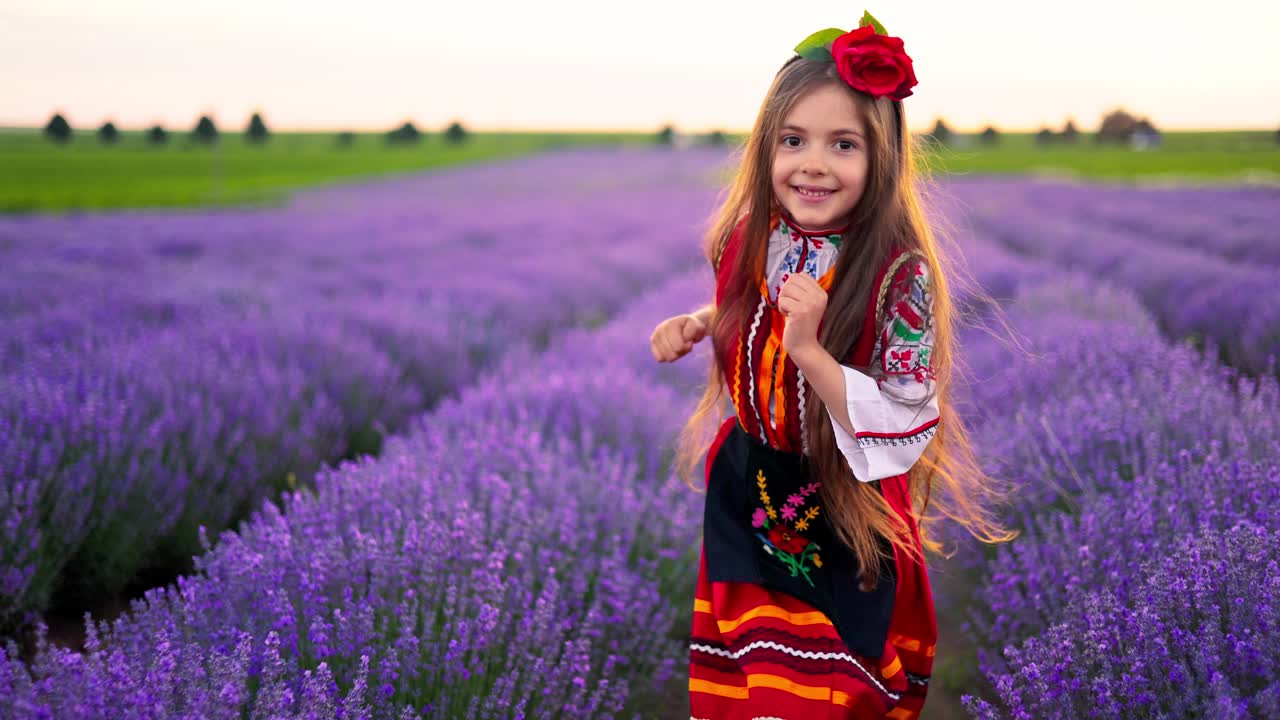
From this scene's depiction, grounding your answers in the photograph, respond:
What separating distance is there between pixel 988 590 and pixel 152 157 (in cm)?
3987

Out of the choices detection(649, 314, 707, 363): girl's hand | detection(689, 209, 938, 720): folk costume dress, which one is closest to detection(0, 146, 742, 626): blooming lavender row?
detection(649, 314, 707, 363): girl's hand

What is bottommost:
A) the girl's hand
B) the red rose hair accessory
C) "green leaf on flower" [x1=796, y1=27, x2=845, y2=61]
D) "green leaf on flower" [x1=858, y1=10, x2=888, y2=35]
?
the girl's hand

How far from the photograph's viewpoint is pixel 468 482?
2279 millimetres

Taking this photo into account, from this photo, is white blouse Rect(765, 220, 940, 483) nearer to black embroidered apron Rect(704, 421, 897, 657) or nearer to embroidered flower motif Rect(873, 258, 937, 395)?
embroidered flower motif Rect(873, 258, 937, 395)

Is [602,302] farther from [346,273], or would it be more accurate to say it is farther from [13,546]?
[13,546]

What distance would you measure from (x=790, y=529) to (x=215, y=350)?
3058 mm

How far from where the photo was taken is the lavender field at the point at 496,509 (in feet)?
4.40

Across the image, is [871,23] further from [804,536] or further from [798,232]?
[804,536]

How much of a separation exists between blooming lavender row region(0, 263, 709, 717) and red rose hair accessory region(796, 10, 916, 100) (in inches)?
44.2

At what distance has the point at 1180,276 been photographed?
221 inches

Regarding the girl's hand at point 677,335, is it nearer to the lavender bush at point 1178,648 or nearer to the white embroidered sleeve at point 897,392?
the white embroidered sleeve at point 897,392

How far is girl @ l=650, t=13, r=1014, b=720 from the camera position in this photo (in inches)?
51.5

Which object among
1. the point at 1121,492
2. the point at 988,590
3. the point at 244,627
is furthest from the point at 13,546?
the point at 1121,492

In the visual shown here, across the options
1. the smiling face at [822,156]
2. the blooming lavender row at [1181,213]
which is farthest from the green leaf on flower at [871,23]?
the blooming lavender row at [1181,213]
